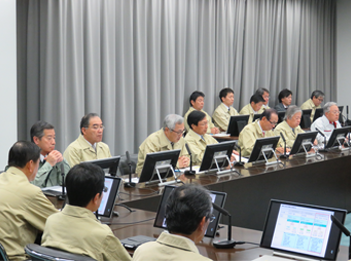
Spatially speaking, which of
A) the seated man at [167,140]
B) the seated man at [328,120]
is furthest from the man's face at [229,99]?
the seated man at [167,140]

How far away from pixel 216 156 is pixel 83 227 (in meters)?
2.35

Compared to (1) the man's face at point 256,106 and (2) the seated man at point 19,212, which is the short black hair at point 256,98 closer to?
(1) the man's face at point 256,106

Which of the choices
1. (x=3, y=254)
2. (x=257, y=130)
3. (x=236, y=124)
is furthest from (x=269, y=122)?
(x=3, y=254)

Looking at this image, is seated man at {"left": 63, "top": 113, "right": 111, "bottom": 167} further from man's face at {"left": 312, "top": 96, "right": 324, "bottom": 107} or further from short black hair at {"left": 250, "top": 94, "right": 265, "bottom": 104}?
man's face at {"left": 312, "top": 96, "right": 324, "bottom": 107}

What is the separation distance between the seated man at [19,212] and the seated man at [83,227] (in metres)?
0.44

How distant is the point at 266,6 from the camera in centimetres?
904

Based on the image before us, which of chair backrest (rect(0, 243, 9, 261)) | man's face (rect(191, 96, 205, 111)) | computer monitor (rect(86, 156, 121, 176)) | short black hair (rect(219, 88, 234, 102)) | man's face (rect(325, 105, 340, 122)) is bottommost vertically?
chair backrest (rect(0, 243, 9, 261))

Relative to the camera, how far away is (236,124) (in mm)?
6793

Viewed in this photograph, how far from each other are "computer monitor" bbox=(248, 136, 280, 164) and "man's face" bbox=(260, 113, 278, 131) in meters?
0.67

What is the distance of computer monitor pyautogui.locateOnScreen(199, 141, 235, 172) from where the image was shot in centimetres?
408

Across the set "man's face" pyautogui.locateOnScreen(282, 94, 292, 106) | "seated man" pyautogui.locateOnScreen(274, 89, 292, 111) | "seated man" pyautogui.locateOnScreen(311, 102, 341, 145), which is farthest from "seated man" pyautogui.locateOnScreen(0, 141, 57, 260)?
"man's face" pyautogui.locateOnScreen(282, 94, 292, 106)

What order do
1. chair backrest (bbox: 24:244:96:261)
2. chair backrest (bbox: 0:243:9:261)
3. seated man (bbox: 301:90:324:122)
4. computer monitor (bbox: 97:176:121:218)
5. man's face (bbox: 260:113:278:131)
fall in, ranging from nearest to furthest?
chair backrest (bbox: 24:244:96:261) < chair backrest (bbox: 0:243:9:261) < computer monitor (bbox: 97:176:121:218) < man's face (bbox: 260:113:278:131) < seated man (bbox: 301:90:324:122)

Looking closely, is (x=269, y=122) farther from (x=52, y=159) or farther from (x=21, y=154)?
(x=21, y=154)

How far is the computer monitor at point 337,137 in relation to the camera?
5.49 meters
